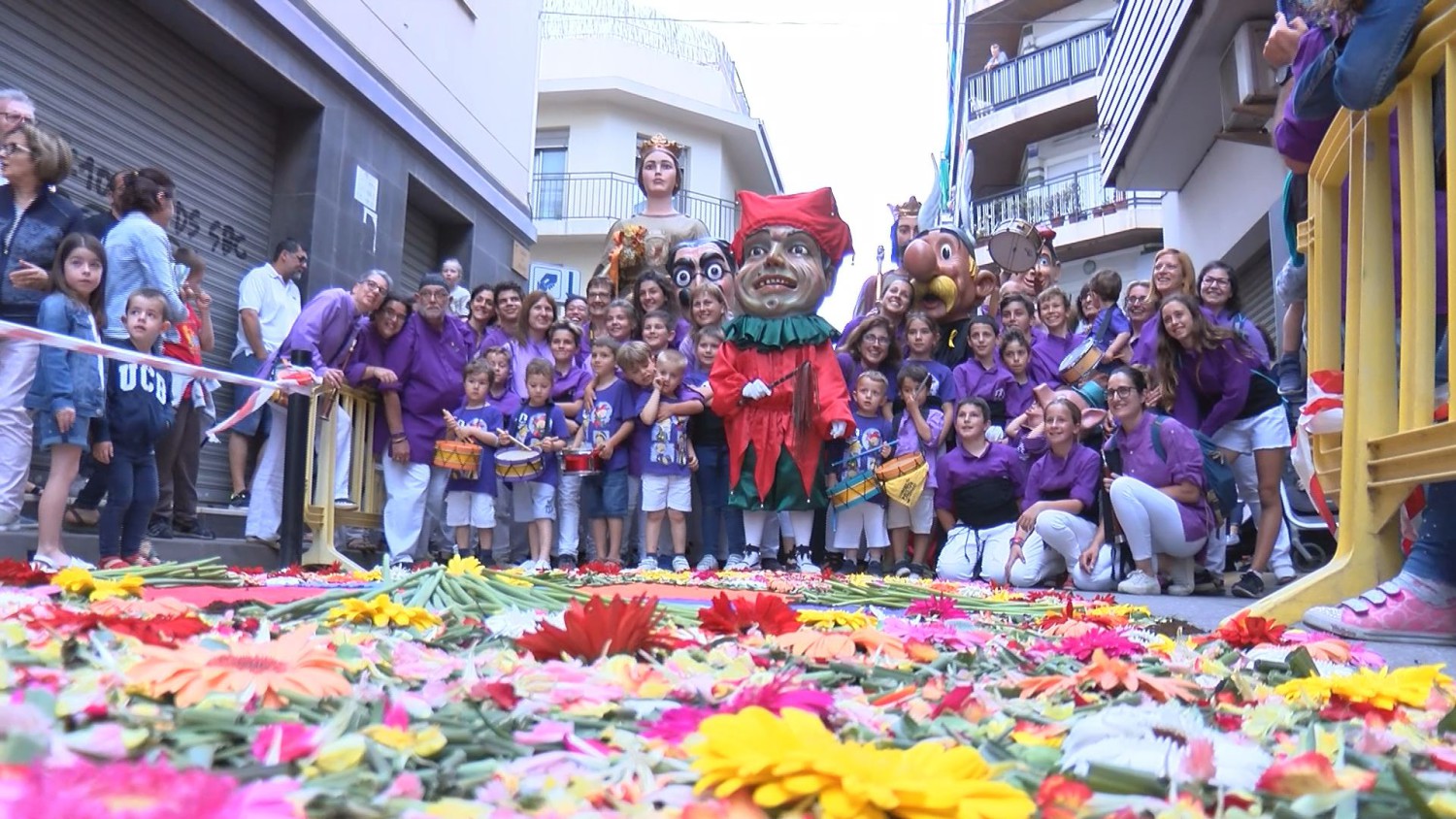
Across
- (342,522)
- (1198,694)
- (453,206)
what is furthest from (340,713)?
(453,206)

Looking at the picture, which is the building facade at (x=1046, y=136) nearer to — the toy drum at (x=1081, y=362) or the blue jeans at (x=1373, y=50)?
the toy drum at (x=1081, y=362)

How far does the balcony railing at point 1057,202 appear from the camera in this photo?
69.6ft

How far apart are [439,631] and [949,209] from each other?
84.4 feet

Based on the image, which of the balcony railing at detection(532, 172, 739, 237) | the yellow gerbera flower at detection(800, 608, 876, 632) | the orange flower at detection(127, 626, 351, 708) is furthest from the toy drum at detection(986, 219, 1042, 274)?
the balcony railing at detection(532, 172, 739, 237)

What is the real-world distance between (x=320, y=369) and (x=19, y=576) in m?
3.29

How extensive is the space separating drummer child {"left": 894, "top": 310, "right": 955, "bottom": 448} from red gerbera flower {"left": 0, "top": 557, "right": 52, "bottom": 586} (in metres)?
4.55

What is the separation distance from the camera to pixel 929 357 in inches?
261

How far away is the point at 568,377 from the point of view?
6.64m

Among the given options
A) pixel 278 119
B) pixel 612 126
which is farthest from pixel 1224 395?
pixel 612 126

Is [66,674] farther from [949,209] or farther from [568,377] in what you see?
[949,209]

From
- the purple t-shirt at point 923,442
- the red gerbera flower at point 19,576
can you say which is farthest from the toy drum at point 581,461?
the red gerbera flower at point 19,576

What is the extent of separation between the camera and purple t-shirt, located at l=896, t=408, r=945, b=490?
237 inches

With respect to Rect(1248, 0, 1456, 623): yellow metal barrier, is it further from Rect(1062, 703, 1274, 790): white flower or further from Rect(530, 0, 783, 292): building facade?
Rect(530, 0, 783, 292): building facade

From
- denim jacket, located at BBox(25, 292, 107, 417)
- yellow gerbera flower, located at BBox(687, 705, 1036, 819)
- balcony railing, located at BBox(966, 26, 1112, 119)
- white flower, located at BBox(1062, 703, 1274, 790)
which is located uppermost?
balcony railing, located at BBox(966, 26, 1112, 119)
